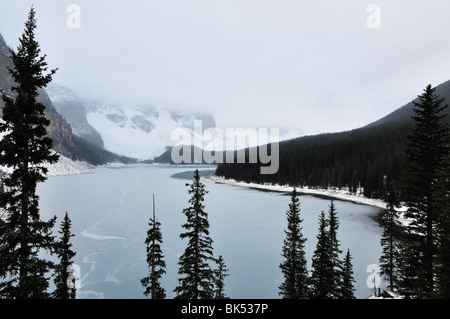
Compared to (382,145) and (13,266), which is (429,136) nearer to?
(13,266)

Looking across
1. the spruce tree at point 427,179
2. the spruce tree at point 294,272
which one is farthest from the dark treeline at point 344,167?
the spruce tree at point 427,179

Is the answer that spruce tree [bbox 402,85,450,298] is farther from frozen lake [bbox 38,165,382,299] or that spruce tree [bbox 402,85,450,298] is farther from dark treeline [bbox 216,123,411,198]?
dark treeline [bbox 216,123,411,198]

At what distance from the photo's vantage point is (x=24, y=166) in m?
9.96

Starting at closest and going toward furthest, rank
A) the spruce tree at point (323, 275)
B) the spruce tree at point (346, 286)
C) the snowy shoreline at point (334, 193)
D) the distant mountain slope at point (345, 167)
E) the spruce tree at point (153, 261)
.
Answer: the spruce tree at point (153, 261), the spruce tree at point (323, 275), the spruce tree at point (346, 286), the snowy shoreline at point (334, 193), the distant mountain slope at point (345, 167)

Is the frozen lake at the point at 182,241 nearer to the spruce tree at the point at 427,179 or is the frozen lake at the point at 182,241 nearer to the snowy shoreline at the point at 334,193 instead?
the snowy shoreline at the point at 334,193

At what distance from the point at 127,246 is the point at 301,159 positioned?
4560 inches

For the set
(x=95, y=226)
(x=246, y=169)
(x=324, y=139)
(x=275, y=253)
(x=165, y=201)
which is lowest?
(x=275, y=253)

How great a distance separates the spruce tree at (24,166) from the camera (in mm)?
9773

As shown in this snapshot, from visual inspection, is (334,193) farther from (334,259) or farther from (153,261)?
(153,261)

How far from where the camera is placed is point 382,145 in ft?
398

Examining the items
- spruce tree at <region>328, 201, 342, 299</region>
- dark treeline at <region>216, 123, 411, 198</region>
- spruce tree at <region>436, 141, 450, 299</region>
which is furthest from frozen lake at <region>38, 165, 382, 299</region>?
dark treeline at <region>216, 123, 411, 198</region>

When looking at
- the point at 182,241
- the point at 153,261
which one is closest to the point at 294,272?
the point at 153,261
